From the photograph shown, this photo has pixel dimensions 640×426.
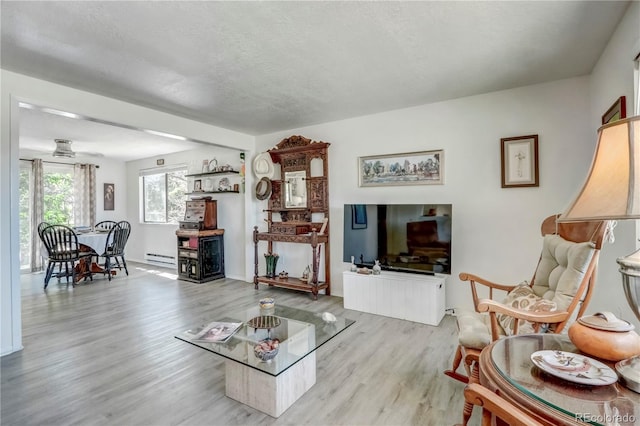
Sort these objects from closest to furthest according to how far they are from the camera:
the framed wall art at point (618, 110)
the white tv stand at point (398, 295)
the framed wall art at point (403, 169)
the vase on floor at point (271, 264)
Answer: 1. the framed wall art at point (618, 110)
2. the white tv stand at point (398, 295)
3. the framed wall art at point (403, 169)
4. the vase on floor at point (271, 264)

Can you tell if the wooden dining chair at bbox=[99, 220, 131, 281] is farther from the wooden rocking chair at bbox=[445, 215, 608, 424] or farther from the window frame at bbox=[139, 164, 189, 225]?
the wooden rocking chair at bbox=[445, 215, 608, 424]

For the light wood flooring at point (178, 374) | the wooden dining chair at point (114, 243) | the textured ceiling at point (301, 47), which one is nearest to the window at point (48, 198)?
the wooden dining chair at point (114, 243)

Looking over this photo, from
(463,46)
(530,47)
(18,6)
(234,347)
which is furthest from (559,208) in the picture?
(18,6)

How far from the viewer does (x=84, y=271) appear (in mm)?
5312

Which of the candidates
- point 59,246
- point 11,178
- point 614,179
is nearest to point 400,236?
point 614,179

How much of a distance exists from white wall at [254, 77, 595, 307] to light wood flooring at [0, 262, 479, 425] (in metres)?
0.89

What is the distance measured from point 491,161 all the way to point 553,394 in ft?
9.07

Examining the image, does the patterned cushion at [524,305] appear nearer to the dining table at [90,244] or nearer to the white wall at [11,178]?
the white wall at [11,178]

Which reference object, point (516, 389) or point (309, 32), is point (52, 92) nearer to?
point (309, 32)

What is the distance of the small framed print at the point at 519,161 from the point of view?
9.70 ft

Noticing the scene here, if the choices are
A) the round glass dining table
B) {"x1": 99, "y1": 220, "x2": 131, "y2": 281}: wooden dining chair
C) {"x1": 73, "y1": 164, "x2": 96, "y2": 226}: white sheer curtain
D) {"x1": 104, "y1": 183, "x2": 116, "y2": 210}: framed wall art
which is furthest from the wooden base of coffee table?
{"x1": 104, "y1": 183, "x2": 116, "y2": 210}: framed wall art

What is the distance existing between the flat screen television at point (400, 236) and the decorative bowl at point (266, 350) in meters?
2.00

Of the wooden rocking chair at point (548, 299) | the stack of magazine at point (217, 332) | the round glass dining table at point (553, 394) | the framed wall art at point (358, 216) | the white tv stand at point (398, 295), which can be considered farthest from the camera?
the framed wall art at point (358, 216)

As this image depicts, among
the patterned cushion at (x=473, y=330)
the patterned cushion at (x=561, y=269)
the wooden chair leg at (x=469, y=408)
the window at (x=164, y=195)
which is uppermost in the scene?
the window at (x=164, y=195)
